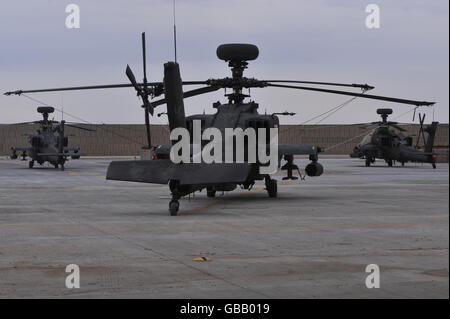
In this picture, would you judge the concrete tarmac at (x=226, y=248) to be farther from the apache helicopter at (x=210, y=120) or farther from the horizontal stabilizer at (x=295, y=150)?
→ the horizontal stabilizer at (x=295, y=150)

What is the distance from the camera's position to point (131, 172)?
60.3 feet

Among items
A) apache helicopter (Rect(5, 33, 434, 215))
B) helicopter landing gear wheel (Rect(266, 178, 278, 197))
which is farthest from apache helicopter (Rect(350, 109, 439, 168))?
apache helicopter (Rect(5, 33, 434, 215))

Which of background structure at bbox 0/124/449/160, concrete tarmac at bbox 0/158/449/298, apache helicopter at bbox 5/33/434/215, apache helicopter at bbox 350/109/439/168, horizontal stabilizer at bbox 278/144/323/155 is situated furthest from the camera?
background structure at bbox 0/124/449/160

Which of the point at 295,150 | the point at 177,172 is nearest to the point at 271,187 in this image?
the point at 295,150

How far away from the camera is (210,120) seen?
23.3 metres

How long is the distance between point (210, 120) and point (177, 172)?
18.3 feet

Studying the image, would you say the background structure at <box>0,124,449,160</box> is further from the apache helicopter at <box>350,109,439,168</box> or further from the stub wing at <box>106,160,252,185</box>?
the stub wing at <box>106,160,252,185</box>

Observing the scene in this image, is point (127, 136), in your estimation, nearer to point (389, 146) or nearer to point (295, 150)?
point (389, 146)

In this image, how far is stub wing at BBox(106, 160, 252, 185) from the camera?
59.3 feet

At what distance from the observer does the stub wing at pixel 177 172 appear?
1806cm

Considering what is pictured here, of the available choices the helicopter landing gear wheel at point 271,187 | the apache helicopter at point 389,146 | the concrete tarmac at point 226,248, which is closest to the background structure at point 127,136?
the apache helicopter at point 389,146

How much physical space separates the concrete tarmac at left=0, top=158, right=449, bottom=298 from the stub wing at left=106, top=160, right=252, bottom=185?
1014 mm

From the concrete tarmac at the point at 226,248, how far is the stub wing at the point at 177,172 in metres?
1.01
